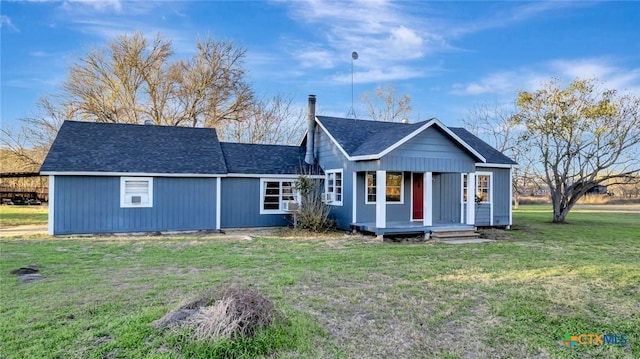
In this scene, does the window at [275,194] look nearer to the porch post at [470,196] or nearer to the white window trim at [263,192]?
the white window trim at [263,192]

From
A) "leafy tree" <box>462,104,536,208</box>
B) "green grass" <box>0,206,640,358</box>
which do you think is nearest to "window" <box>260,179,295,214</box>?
"green grass" <box>0,206,640,358</box>

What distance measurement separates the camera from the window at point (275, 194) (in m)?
15.0

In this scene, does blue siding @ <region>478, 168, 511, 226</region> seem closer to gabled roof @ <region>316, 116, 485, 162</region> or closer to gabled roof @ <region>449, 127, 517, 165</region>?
gabled roof @ <region>449, 127, 517, 165</region>

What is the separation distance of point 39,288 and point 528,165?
23.8 meters

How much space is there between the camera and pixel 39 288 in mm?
5801

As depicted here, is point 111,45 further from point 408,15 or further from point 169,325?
point 169,325

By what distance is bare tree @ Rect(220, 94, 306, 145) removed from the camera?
93.4 ft

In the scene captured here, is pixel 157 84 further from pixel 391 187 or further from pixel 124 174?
pixel 391 187

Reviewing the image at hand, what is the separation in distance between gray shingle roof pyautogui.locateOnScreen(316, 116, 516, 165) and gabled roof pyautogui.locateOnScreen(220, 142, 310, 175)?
77.5 inches

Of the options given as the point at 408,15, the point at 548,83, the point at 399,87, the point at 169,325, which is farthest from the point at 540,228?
the point at 399,87

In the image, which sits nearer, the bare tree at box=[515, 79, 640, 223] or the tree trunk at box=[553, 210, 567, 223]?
the bare tree at box=[515, 79, 640, 223]

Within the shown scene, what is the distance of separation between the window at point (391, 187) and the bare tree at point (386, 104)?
18.1 m

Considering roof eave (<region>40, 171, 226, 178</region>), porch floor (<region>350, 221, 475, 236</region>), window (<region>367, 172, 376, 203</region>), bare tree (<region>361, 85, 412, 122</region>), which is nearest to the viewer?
roof eave (<region>40, 171, 226, 178</region>)

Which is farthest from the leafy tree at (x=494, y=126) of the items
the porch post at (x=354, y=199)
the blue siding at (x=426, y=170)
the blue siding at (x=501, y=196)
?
the porch post at (x=354, y=199)
